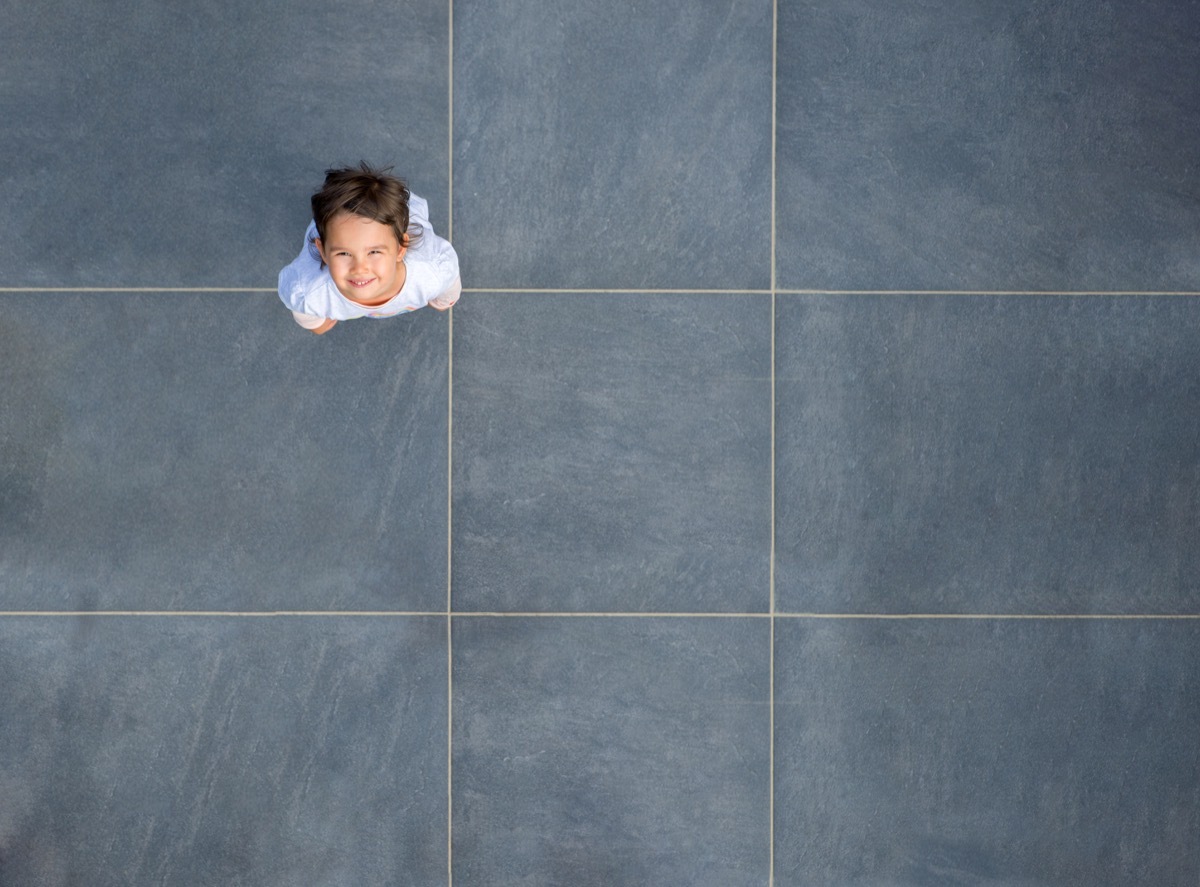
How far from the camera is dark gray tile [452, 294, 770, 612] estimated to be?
146 centimetres

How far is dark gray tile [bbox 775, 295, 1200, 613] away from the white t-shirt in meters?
0.53

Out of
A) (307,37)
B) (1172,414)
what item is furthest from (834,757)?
(307,37)

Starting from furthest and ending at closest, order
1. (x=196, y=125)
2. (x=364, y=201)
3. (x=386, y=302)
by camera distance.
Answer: (x=196, y=125) < (x=386, y=302) < (x=364, y=201)

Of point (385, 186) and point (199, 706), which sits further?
point (199, 706)

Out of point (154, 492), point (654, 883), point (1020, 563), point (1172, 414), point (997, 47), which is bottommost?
point (654, 883)

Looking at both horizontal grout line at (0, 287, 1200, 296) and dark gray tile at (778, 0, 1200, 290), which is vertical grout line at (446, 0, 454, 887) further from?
dark gray tile at (778, 0, 1200, 290)

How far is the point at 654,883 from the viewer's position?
1.49 m

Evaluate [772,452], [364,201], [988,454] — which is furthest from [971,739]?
[364,201]

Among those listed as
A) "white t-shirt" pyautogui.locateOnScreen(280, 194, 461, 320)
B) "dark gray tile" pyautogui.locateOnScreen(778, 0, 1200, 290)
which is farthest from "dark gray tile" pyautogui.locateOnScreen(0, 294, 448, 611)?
"dark gray tile" pyautogui.locateOnScreen(778, 0, 1200, 290)

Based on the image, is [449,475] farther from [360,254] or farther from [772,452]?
[772,452]

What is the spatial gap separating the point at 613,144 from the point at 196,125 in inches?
25.6

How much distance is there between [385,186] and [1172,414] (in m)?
1.25

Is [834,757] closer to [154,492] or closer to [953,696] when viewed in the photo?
[953,696]

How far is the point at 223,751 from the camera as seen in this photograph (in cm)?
148
